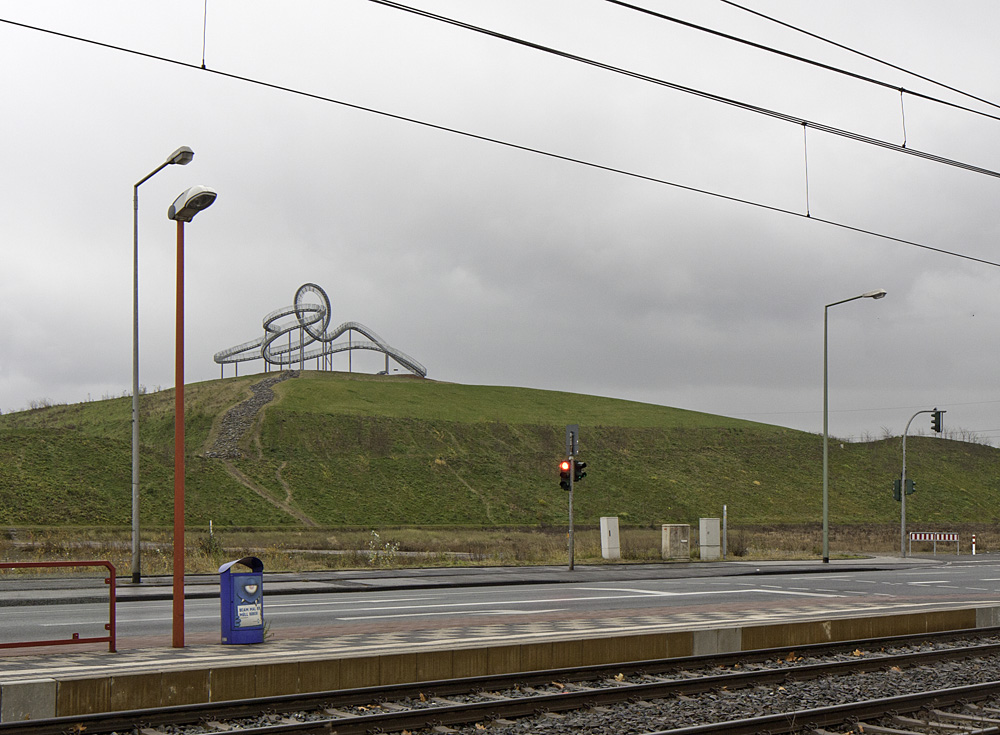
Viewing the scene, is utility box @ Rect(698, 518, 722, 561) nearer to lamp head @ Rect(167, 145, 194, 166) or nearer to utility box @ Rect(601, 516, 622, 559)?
utility box @ Rect(601, 516, 622, 559)

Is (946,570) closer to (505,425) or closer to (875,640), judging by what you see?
(875,640)

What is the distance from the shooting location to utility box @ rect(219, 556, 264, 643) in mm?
12648

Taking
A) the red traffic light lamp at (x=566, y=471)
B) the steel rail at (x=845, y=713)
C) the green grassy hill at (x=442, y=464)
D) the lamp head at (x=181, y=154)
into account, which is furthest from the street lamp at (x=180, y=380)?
the green grassy hill at (x=442, y=464)

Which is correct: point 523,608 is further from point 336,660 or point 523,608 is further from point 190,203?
point 190,203

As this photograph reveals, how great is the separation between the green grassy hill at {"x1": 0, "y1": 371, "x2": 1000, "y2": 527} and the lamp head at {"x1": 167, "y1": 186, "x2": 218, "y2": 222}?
46.0m

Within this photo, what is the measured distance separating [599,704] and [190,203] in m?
7.78

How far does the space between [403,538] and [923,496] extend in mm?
66675

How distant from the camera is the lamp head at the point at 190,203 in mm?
12320

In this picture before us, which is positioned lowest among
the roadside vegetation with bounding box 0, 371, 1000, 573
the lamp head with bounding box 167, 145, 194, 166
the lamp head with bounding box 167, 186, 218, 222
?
the roadside vegetation with bounding box 0, 371, 1000, 573

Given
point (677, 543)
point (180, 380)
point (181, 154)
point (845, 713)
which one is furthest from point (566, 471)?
point (845, 713)

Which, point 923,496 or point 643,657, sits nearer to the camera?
point 643,657

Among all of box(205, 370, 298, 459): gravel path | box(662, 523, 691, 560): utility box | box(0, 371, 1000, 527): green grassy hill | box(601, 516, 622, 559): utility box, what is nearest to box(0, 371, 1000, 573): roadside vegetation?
box(0, 371, 1000, 527): green grassy hill

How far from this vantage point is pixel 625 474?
94.8 meters

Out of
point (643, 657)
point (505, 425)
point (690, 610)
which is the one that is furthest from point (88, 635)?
point (505, 425)
